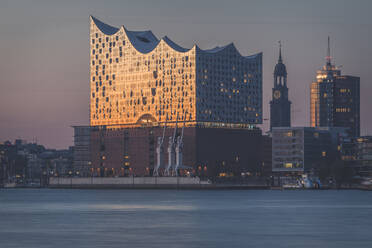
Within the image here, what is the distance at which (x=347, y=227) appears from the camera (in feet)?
220

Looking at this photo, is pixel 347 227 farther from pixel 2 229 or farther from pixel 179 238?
pixel 2 229

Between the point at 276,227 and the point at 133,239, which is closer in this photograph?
the point at 133,239

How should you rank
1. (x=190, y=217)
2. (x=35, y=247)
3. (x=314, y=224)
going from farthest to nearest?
1. (x=190, y=217)
2. (x=314, y=224)
3. (x=35, y=247)

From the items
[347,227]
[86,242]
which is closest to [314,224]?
[347,227]

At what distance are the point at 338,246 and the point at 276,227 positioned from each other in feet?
49.5

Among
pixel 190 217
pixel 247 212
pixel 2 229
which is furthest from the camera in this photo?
pixel 247 212

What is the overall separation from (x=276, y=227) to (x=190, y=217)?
1538 centimetres

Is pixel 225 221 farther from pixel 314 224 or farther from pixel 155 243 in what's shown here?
pixel 155 243

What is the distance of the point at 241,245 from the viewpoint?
174 feet

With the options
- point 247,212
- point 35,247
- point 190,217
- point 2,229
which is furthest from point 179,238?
point 247,212

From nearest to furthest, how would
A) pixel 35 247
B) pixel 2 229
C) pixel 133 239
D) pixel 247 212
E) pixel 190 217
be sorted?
pixel 35 247 < pixel 133 239 < pixel 2 229 < pixel 190 217 < pixel 247 212

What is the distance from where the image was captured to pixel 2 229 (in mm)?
65062

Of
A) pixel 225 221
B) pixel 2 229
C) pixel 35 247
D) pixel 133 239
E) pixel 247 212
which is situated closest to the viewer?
pixel 35 247

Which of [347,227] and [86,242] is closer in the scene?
[86,242]
